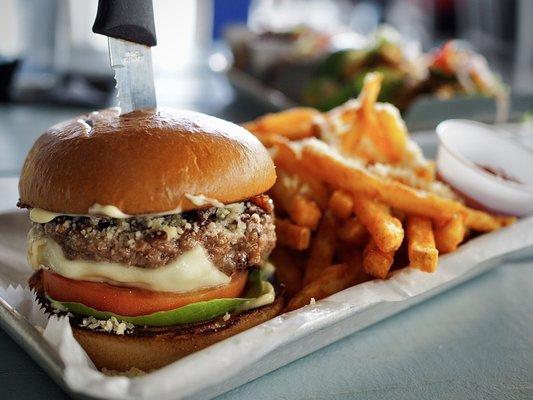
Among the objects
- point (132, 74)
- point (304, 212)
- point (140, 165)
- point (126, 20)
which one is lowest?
point (304, 212)

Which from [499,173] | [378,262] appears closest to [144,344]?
[378,262]

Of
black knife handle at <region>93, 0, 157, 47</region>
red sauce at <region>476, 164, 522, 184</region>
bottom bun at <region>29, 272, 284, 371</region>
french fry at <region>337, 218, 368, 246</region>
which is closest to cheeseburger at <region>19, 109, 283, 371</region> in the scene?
bottom bun at <region>29, 272, 284, 371</region>

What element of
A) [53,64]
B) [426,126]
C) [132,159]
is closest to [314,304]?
[132,159]

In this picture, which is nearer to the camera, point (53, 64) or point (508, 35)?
point (53, 64)

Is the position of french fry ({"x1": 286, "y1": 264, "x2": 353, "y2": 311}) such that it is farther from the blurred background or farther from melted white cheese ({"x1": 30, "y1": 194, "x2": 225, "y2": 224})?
the blurred background

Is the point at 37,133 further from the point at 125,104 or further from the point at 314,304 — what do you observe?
the point at 314,304

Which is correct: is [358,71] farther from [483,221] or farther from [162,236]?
[162,236]
